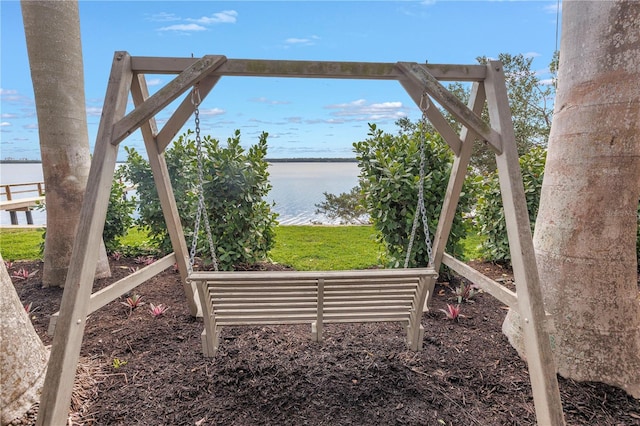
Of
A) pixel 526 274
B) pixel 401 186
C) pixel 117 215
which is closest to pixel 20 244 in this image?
pixel 117 215

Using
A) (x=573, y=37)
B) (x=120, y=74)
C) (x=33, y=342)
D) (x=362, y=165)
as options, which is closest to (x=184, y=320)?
(x=33, y=342)

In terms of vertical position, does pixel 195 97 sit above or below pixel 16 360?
above

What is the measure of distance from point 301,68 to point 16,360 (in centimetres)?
244

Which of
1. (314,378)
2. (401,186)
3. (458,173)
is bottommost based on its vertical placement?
(314,378)

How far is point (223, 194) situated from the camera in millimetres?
4195

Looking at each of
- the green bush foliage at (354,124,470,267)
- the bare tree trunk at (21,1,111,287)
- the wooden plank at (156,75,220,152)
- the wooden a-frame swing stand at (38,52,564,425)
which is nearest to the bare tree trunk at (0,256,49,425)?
the wooden a-frame swing stand at (38,52,564,425)

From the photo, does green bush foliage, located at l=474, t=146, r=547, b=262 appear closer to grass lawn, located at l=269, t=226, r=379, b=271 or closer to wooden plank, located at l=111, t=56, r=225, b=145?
grass lawn, located at l=269, t=226, r=379, b=271

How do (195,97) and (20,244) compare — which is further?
(20,244)

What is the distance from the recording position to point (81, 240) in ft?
6.09

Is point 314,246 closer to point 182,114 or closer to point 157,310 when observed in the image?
point 157,310

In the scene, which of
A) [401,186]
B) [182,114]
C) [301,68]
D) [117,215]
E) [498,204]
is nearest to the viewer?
[301,68]

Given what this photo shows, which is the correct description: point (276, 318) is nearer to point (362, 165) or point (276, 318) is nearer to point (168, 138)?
point (168, 138)

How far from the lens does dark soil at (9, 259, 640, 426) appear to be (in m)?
2.19

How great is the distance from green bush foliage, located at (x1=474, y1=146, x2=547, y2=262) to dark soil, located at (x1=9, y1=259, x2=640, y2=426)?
4.20 feet
